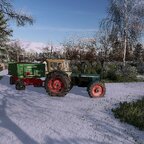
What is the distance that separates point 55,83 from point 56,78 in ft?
0.79

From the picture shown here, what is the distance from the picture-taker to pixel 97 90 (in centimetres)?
1509

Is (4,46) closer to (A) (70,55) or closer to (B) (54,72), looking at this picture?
→ (A) (70,55)

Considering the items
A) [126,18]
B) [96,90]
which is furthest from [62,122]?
[126,18]

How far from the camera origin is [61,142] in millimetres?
7938

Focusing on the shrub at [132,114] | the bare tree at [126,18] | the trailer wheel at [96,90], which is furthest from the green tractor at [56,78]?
the bare tree at [126,18]

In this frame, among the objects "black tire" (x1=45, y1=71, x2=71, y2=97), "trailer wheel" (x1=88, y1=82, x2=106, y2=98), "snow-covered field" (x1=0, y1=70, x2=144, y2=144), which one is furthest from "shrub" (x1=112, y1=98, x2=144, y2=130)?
"black tire" (x1=45, y1=71, x2=71, y2=97)

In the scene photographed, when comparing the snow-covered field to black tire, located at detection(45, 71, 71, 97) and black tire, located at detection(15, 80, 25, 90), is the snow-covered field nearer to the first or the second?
black tire, located at detection(45, 71, 71, 97)

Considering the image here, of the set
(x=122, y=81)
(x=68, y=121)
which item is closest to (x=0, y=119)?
(x=68, y=121)

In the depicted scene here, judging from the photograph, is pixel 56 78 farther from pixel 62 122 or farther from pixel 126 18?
pixel 126 18

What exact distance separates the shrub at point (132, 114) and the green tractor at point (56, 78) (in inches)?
123

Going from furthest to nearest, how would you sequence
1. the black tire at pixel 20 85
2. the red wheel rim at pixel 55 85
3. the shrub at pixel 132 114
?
the black tire at pixel 20 85
the red wheel rim at pixel 55 85
the shrub at pixel 132 114

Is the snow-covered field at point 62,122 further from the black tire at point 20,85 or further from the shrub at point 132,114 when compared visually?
the black tire at point 20,85

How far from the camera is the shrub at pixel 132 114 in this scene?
388 inches

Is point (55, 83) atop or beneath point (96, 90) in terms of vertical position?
atop
